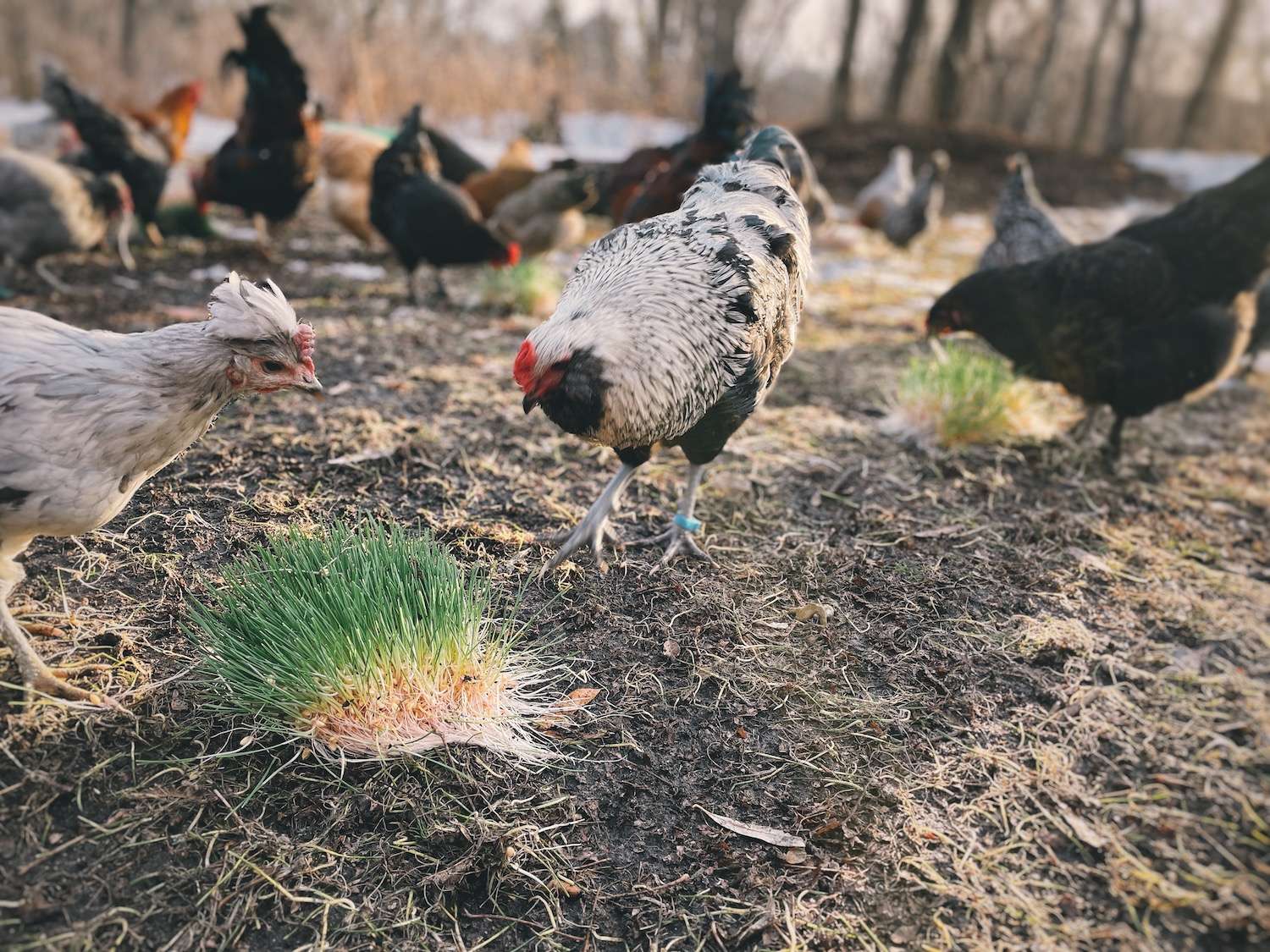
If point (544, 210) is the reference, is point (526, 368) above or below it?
above

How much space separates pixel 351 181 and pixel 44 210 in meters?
2.75

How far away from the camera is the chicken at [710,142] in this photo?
548 cm

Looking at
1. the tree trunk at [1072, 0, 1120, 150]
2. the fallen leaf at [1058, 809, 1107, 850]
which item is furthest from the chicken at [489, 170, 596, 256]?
the tree trunk at [1072, 0, 1120, 150]

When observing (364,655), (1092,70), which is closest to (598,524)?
(364,655)

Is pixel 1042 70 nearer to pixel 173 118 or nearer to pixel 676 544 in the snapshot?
pixel 173 118

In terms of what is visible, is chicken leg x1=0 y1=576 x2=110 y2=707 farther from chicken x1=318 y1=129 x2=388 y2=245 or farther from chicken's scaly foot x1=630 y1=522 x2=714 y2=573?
chicken x1=318 y1=129 x2=388 y2=245

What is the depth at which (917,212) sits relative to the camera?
30.1 feet

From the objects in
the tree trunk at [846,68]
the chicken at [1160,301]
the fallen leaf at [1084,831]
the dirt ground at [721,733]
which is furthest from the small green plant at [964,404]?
the tree trunk at [846,68]

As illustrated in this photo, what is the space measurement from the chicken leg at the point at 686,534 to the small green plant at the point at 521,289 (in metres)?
3.40

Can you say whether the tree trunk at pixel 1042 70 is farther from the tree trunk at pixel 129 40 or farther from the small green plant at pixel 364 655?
the small green plant at pixel 364 655

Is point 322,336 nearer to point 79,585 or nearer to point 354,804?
point 79,585

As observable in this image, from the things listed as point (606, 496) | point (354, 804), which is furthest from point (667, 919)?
point (606, 496)

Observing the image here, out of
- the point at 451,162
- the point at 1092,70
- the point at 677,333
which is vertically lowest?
the point at 451,162

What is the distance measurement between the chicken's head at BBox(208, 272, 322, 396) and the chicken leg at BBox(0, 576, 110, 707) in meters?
0.81
